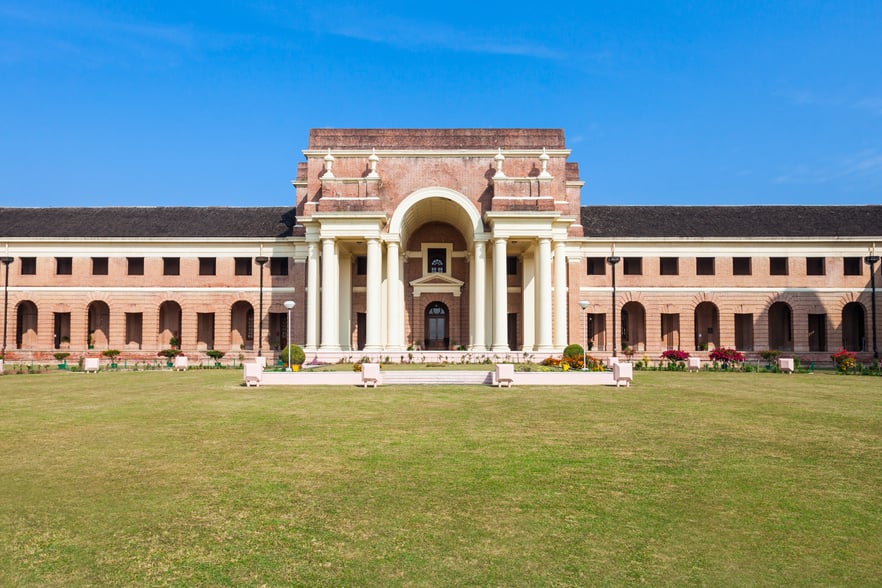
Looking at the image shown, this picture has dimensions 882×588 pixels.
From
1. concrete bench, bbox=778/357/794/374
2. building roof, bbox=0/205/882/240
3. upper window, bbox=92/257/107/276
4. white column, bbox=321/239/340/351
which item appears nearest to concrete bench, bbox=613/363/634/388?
concrete bench, bbox=778/357/794/374

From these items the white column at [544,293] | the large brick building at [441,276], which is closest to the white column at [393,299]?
the large brick building at [441,276]

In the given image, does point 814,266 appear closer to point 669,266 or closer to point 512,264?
point 669,266

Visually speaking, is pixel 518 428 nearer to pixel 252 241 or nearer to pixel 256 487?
pixel 256 487

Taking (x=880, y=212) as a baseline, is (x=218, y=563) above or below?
below

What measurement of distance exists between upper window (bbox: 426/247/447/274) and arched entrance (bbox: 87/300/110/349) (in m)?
22.5

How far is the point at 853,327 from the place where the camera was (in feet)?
146

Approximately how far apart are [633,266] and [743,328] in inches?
357

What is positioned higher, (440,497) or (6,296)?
→ (6,296)

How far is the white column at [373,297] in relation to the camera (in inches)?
1366

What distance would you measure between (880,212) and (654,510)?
158 feet

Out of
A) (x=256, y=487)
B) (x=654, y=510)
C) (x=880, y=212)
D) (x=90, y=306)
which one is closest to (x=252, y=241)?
(x=90, y=306)

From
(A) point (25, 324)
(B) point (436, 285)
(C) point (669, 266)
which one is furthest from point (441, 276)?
(A) point (25, 324)

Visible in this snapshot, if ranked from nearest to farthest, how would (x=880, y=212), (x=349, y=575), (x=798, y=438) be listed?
(x=349, y=575)
(x=798, y=438)
(x=880, y=212)

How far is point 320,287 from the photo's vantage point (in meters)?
38.7
